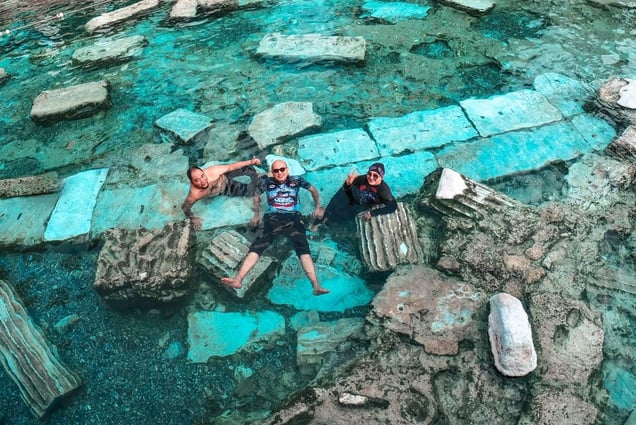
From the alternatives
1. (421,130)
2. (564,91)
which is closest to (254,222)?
(421,130)

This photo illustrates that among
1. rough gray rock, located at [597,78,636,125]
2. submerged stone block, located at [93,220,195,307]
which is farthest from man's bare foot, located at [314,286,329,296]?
rough gray rock, located at [597,78,636,125]

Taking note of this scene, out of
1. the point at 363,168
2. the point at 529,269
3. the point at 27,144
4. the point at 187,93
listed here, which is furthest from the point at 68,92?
the point at 529,269

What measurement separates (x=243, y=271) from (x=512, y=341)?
222 cm

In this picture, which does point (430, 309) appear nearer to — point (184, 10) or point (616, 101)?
point (616, 101)

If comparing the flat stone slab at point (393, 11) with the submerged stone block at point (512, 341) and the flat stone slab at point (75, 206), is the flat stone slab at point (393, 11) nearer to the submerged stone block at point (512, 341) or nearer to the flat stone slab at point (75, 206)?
the flat stone slab at point (75, 206)

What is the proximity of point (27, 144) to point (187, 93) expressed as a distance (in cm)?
227

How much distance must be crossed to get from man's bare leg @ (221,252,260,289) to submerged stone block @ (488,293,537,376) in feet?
6.71

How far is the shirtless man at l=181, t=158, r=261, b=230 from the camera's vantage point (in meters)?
4.52

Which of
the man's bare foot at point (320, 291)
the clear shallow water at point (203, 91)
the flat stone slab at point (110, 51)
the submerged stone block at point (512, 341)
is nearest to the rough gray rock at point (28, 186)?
the clear shallow water at point (203, 91)

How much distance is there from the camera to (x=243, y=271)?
390 cm

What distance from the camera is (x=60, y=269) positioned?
14.4 ft

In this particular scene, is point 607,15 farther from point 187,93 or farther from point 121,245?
point 121,245

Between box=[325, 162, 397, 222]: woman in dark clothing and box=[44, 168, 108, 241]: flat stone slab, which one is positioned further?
box=[44, 168, 108, 241]: flat stone slab

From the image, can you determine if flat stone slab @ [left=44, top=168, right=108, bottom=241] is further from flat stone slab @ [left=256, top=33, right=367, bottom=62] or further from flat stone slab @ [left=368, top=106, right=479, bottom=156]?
flat stone slab @ [left=368, top=106, right=479, bottom=156]
